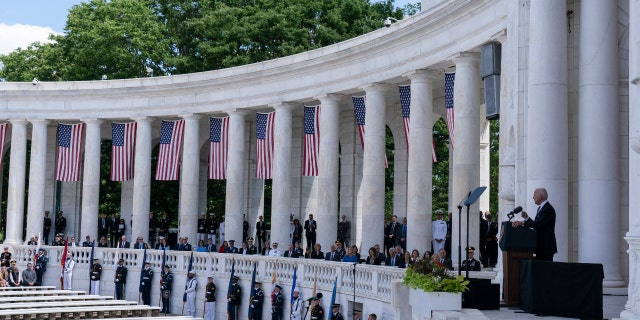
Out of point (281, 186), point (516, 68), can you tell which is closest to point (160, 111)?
point (281, 186)

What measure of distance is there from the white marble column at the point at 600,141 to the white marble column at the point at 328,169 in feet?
116

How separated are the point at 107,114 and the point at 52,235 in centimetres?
1398

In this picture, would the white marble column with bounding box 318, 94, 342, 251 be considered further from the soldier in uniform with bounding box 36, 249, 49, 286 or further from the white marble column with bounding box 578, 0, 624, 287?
the white marble column with bounding box 578, 0, 624, 287

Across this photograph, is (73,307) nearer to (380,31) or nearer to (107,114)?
(380,31)

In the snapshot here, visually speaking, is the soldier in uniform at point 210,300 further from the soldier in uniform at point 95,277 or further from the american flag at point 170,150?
the american flag at point 170,150

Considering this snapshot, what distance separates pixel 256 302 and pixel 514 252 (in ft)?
103

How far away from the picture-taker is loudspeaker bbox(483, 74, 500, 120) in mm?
50953

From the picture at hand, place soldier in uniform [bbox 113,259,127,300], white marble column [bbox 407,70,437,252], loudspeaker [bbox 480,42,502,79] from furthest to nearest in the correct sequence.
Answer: soldier in uniform [bbox 113,259,127,300]
white marble column [bbox 407,70,437,252]
loudspeaker [bbox 480,42,502,79]

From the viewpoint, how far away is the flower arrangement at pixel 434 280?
30.3 metres

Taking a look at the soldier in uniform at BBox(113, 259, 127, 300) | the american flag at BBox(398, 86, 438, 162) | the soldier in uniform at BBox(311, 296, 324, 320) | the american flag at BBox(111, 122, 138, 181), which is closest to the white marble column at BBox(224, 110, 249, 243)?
the soldier in uniform at BBox(113, 259, 127, 300)

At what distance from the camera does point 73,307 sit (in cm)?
5625

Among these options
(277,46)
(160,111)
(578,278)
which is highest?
(277,46)

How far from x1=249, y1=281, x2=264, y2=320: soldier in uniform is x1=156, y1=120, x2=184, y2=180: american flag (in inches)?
877

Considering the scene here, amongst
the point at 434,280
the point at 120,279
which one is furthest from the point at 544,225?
the point at 120,279
